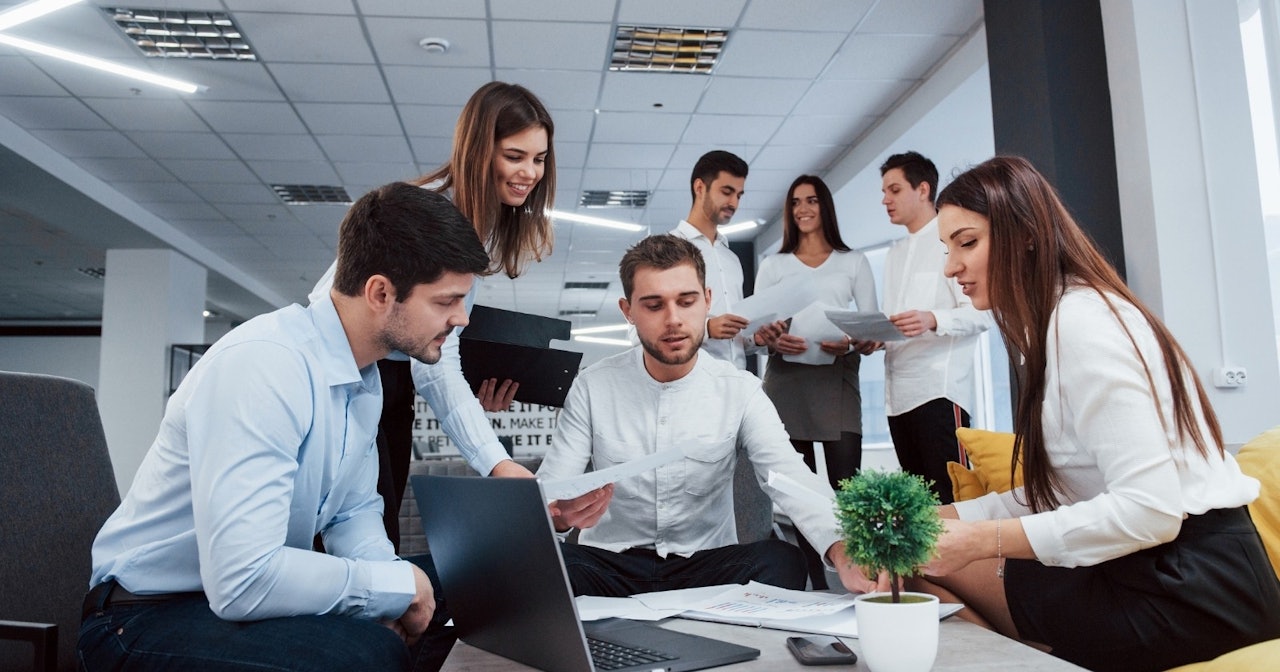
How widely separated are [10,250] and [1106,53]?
9552mm

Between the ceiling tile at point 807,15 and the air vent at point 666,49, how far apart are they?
24cm

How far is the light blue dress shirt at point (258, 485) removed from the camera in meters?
1.01

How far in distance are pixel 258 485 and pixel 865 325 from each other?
5.71 feet

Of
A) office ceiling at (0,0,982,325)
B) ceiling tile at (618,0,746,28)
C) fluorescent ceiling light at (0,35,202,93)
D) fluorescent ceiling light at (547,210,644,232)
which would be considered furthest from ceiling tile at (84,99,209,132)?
ceiling tile at (618,0,746,28)

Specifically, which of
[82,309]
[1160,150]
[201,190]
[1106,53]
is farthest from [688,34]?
[82,309]

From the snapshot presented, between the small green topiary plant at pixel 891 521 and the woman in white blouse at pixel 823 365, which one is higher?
the woman in white blouse at pixel 823 365

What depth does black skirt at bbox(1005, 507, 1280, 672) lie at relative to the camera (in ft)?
3.77

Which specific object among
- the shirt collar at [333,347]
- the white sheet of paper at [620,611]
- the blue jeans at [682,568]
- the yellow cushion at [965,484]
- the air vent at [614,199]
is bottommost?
the blue jeans at [682,568]

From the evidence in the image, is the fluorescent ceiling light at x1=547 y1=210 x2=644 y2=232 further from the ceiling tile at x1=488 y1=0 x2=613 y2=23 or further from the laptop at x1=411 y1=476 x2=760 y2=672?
the laptop at x1=411 y1=476 x2=760 y2=672

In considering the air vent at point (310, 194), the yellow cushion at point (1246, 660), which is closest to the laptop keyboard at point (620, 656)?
the yellow cushion at point (1246, 660)

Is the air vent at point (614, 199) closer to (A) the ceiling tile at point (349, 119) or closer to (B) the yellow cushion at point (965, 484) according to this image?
(A) the ceiling tile at point (349, 119)

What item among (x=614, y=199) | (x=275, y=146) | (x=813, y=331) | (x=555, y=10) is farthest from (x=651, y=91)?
(x=813, y=331)

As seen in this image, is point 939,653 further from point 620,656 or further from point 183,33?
point 183,33

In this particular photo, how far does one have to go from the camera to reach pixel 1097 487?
1293mm
